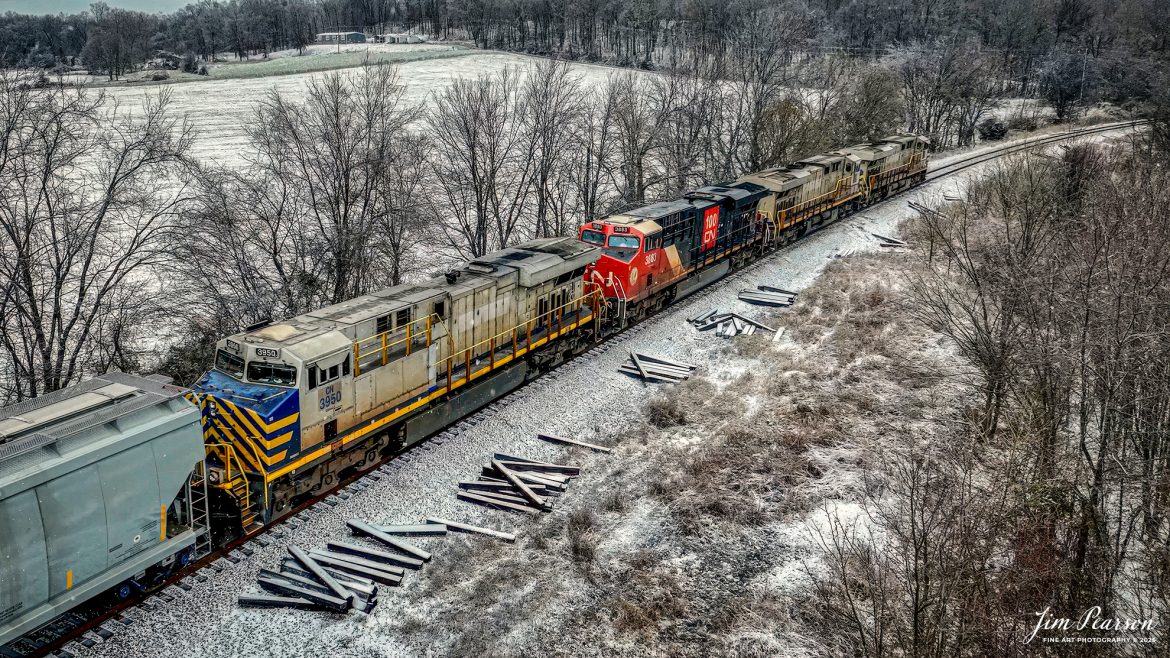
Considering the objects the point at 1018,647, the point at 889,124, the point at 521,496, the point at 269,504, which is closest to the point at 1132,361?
the point at 1018,647

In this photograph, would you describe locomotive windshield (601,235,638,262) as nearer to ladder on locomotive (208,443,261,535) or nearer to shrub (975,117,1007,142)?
ladder on locomotive (208,443,261,535)

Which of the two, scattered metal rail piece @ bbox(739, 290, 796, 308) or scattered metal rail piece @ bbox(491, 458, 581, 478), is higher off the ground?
scattered metal rail piece @ bbox(739, 290, 796, 308)

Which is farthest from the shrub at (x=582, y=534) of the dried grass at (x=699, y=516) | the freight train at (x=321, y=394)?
the freight train at (x=321, y=394)

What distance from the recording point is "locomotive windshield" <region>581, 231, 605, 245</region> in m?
24.3

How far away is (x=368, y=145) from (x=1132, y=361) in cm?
2432

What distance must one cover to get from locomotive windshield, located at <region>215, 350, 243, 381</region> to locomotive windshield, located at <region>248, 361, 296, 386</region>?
0.88 ft

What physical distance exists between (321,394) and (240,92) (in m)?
62.0

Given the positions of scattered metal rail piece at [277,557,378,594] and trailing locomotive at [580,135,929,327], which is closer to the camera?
scattered metal rail piece at [277,557,378,594]

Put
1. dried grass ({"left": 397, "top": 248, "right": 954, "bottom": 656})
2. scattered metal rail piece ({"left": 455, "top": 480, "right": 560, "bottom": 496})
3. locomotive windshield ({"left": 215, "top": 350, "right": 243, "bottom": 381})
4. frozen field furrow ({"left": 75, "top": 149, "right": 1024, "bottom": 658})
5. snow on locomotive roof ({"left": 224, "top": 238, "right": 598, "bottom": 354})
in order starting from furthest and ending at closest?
1. scattered metal rail piece ({"left": 455, "top": 480, "right": 560, "bottom": 496})
2. snow on locomotive roof ({"left": 224, "top": 238, "right": 598, "bottom": 354})
3. locomotive windshield ({"left": 215, "top": 350, "right": 243, "bottom": 381})
4. dried grass ({"left": 397, "top": 248, "right": 954, "bottom": 656})
5. frozen field furrow ({"left": 75, "top": 149, "right": 1024, "bottom": 658})

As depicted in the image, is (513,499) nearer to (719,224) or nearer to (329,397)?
(329,397)

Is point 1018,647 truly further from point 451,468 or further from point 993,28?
point 993,28

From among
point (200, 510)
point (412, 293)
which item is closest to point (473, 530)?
point (200, 510)

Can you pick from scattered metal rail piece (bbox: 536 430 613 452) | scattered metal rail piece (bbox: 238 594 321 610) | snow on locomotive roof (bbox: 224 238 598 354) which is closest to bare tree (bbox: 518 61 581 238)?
snow on locomotive roof (bbox: 224 238 598 354)

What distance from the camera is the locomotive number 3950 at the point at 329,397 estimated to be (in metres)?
14.5
